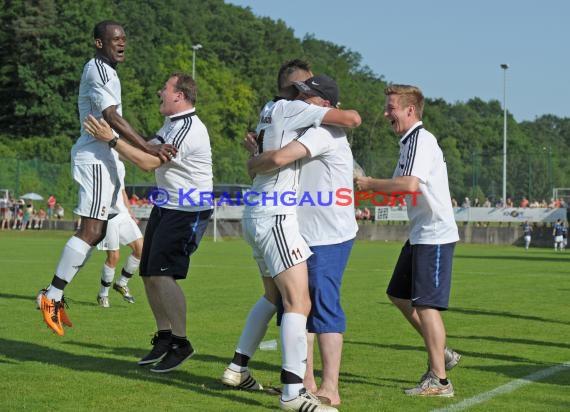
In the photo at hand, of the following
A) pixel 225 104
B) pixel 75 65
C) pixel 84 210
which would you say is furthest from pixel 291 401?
pixel 225 104

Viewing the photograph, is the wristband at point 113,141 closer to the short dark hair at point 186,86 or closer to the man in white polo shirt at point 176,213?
the man in white polo shirt at point 176,213

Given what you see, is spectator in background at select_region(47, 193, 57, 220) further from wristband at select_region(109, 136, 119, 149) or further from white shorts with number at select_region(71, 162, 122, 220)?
wristband at select_region(109, 136, 119, 149)

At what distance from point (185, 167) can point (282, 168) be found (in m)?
1.79

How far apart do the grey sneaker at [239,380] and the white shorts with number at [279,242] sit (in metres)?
1.02

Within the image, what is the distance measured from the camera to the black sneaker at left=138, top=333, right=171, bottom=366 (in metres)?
Result: 8.39

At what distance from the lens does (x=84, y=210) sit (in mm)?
8617

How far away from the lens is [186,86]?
27.5 feet

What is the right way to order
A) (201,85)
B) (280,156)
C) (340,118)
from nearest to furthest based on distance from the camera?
(280,156), (340,118), (201,85)

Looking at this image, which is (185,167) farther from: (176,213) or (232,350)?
(232,350)

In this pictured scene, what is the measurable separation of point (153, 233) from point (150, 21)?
10778 centimetres

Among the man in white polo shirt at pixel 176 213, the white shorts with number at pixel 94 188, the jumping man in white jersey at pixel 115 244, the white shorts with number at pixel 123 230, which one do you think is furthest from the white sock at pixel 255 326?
the white shorts with number at pixel 123 230

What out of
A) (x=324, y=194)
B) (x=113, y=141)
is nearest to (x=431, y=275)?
(x=324, y=194)

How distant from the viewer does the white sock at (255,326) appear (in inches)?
293

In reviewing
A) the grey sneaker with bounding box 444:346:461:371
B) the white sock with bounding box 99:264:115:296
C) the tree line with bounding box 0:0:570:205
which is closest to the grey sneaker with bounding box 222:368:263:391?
the grey sneaker with bounding box 444:346:461:371
